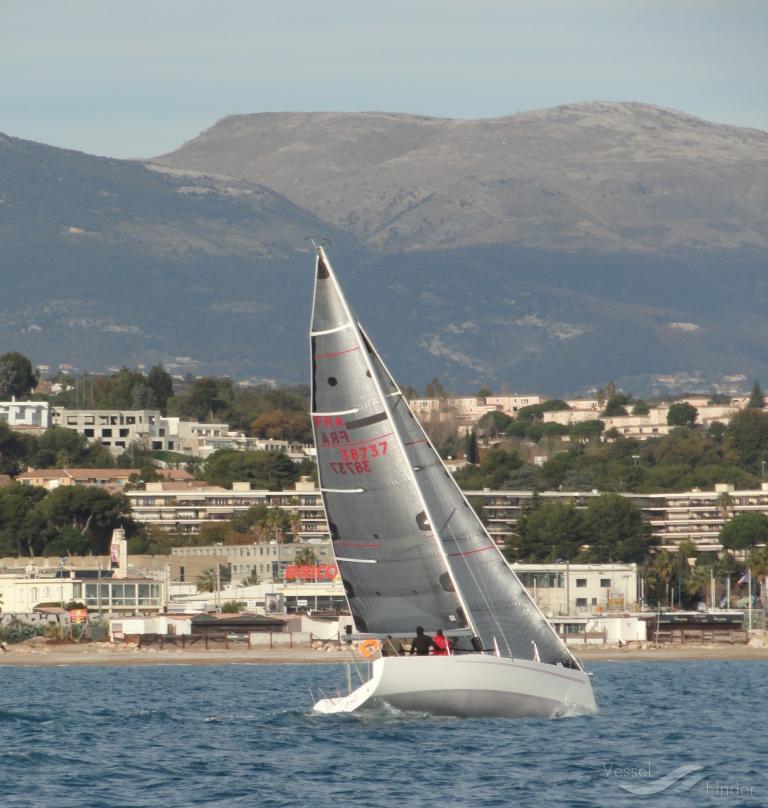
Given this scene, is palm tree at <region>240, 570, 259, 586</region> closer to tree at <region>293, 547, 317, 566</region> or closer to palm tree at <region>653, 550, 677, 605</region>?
tree at <region>293, 547, 317, 566</region>

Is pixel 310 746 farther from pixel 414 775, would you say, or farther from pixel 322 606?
pixel 322 606

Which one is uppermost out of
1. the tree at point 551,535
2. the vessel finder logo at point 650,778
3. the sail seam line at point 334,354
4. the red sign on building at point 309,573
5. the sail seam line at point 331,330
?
the tree at point 551,535

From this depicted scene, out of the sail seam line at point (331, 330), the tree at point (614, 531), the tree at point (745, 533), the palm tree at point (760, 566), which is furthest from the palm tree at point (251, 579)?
the sail seam line at point (331, 330)

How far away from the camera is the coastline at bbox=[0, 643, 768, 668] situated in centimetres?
10362

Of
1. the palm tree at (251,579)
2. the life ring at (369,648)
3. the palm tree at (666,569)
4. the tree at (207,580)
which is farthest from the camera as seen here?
the palm tree at (666,569)

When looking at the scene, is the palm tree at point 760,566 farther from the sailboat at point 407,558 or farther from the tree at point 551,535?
the sailboat at point 407,558

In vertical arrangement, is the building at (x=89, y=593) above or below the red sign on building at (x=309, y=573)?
below

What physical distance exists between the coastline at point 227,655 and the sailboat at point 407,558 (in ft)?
167

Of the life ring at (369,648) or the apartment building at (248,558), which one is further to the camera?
the apartment building at (248,558)

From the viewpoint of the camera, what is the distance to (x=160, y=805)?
128 feet

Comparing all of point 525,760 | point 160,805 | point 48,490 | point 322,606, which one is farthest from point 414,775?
point 48,490

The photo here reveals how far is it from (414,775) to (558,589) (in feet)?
348

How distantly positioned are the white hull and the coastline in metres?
51.5

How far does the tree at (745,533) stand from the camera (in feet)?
610
